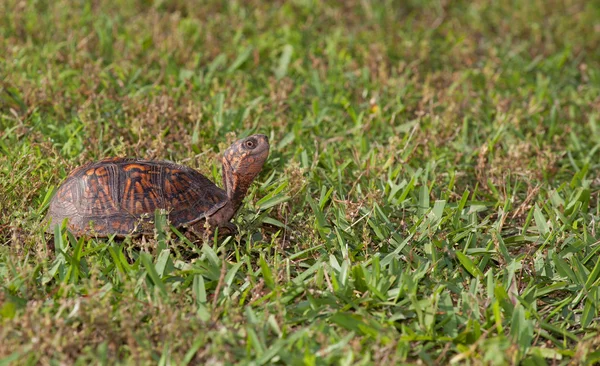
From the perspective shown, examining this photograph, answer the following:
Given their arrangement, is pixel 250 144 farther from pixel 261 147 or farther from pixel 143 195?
pixel 143 195

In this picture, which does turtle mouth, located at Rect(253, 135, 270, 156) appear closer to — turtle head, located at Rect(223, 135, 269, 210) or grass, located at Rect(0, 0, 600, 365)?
turtle head, located at Rect(223, 135, 269, 210)

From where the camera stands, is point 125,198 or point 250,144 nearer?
point 125,198

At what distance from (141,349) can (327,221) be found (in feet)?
5.28

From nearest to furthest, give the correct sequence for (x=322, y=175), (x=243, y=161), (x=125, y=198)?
(x=125, y=198) < (x=243, y=161) < (x=322, y=175)

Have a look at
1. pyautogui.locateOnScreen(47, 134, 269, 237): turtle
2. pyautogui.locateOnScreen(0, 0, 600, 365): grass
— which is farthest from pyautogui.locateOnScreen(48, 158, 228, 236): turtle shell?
pyautogui.locateOnScreen(0, 0, 600, 365): grass

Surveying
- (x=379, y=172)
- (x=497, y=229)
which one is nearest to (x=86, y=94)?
(x=379, y=172)

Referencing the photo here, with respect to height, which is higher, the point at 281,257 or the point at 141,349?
the point at 141,349

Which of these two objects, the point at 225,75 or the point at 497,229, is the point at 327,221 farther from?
the point at 225,75

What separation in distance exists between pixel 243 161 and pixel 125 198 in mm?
688

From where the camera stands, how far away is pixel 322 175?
4.87 metres

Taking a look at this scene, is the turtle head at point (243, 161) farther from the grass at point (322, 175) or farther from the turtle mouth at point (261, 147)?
the grass at point (322, 175)

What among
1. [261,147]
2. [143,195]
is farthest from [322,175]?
[143,195]

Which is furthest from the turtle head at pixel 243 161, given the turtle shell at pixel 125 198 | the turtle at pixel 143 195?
the turtle shell at pixel 125 198

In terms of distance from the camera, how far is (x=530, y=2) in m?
7.82
